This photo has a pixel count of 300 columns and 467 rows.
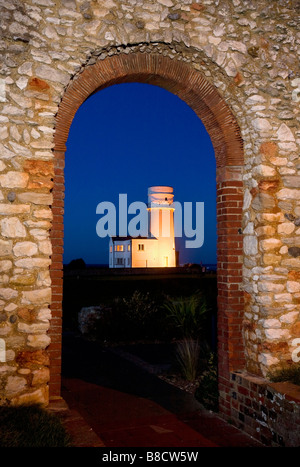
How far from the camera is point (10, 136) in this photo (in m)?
4.05

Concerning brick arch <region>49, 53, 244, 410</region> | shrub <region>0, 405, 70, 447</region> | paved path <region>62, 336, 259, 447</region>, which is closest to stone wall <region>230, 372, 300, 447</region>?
paved path <region>62, 336, 259, 447</region>

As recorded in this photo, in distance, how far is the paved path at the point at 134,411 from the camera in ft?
13.7

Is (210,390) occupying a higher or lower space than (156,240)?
lower

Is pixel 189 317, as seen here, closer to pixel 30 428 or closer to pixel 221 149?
pixel 221 149

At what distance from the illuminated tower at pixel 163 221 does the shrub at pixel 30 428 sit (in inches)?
1207

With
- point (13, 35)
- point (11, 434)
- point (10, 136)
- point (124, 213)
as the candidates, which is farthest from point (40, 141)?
Answer: point (124, 213)

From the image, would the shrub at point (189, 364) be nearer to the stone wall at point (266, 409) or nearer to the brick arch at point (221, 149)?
the brick arch at point (221, 149)

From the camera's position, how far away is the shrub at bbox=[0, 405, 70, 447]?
3131mm

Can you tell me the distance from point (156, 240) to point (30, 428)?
3327 cm

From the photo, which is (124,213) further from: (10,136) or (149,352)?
(10,136)

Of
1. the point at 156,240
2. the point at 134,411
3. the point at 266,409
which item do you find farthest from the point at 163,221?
the point at 266,409

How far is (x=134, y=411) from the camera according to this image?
5020 millimetres

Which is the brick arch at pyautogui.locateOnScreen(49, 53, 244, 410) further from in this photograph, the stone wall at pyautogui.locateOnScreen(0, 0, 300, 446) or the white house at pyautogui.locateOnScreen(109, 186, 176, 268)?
the white house at pyautogui.locateOnScreen(109, 186, 176, 268)

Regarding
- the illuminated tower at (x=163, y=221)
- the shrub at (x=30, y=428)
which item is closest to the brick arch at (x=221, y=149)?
the shrub at (x=30, y=428)
